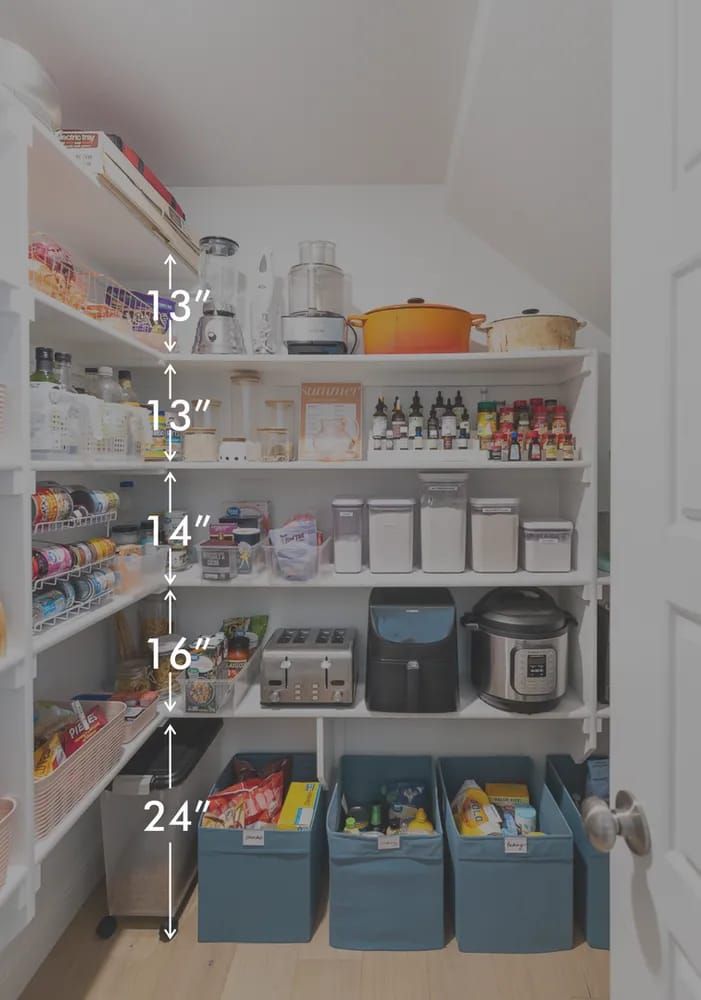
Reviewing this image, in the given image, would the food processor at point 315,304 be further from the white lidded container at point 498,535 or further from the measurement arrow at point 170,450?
the white lidded container at point 498,535

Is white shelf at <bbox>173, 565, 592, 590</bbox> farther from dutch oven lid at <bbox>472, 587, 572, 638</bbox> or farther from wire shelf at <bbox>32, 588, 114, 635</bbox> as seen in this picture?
wire shelf at <bbox>32, 588, 114, 635</bbox>

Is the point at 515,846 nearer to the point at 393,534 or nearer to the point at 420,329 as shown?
the point at 393,534

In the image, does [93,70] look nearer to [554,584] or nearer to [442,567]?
[442,567]

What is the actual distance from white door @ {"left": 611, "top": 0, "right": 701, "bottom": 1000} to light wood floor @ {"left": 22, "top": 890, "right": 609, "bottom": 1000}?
1101 mm

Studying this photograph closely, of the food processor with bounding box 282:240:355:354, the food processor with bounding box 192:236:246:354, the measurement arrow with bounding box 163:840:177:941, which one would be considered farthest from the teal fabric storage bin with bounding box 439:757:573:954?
the food processor with bounding box 192:236:246:354

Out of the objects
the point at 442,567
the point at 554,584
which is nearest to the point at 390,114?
the point at 442,567

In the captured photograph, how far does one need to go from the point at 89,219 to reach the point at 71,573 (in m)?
0.97

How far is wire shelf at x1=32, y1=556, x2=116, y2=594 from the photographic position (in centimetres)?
131

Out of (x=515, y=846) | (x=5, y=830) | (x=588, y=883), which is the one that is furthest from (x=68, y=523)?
(x=588, y=883)

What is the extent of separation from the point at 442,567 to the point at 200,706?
88 centimetres

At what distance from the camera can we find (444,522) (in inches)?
73.9

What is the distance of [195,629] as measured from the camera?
220 cm

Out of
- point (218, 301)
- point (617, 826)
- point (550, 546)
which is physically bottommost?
point (617, 826)

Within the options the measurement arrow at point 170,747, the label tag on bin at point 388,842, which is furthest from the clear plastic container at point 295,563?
the label tag on bin at point 388,842
